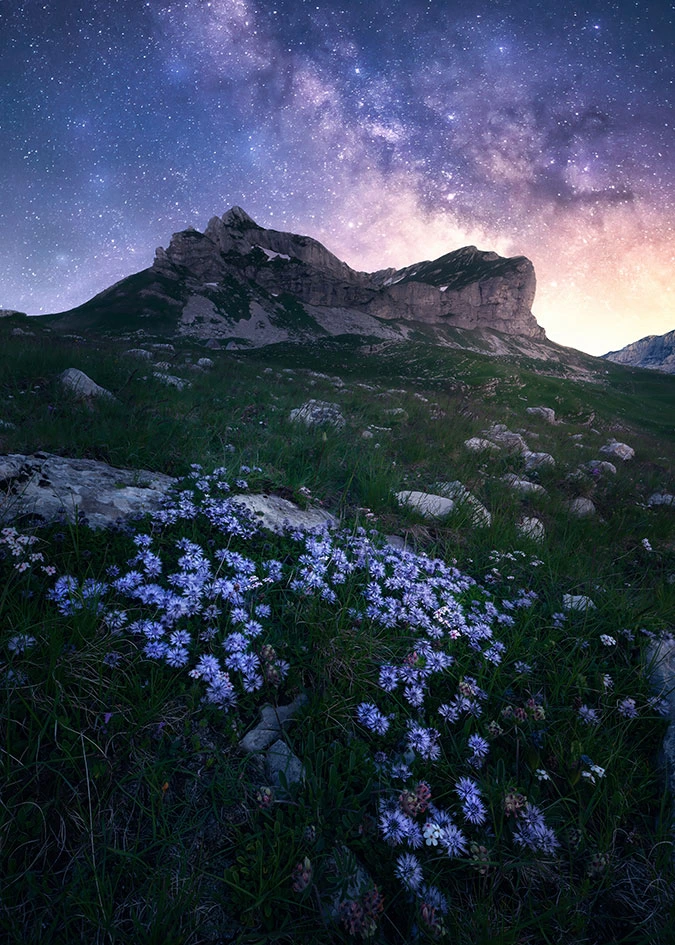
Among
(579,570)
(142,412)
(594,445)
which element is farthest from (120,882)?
(594,445)

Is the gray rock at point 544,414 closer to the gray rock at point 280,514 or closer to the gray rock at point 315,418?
the gray rock at point 315,418

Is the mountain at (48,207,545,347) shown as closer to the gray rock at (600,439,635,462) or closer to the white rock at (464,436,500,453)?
the gray rock at (600,439,635,462)

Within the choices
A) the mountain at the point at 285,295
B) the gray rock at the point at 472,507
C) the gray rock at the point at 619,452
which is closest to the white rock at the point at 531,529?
the gray rock at the point at 472,507

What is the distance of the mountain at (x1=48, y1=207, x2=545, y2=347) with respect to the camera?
95000 mm

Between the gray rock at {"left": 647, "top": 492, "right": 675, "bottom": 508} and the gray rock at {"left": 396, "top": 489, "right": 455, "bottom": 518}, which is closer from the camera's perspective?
the gray rock at {"left": 396, "top": 489, "right": 455, "bottom": 518}

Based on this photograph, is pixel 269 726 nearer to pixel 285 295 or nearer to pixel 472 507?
pixel 472 507

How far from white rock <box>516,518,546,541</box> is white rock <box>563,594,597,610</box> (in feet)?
3.80

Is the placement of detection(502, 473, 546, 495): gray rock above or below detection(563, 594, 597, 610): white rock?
above

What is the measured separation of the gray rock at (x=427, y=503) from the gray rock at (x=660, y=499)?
4.69 meters

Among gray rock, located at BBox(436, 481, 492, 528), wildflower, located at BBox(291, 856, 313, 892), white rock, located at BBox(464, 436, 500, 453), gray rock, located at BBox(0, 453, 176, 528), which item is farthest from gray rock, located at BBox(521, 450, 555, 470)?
wildflower, located at BBox(291, 856, 313, 892)

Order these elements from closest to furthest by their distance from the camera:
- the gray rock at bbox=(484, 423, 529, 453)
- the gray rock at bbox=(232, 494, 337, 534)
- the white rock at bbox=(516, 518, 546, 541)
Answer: the gray rock at bbox=(232, 494, 337, 534)
the white rock at bbox=(516, 518, 546, 541)
the gray rock at bbox=(484, 423, 529, 453)

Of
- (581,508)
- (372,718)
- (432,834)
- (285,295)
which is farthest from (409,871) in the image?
(285,295)

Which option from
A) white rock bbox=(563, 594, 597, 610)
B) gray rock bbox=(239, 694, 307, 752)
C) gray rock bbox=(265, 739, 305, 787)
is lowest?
gray rock bbox=(265, 739, 305, 787)

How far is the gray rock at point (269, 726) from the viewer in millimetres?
1804
